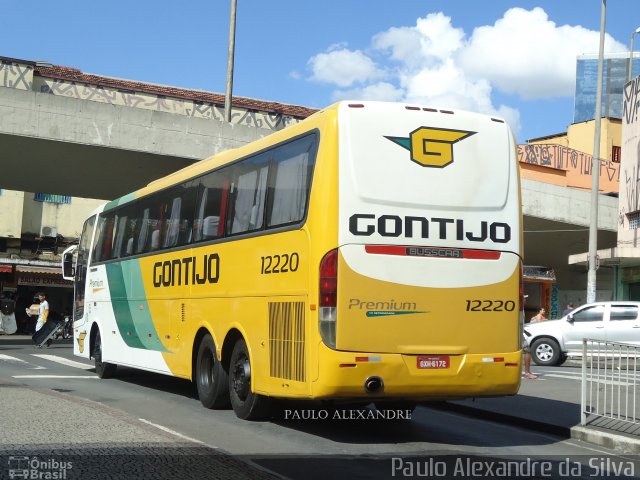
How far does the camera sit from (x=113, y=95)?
1939 inches

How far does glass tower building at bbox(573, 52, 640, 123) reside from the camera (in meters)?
71.2

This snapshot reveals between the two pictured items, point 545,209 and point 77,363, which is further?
point 545,209

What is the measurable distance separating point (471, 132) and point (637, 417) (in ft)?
12.8

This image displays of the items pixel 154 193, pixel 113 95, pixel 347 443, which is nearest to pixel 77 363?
pixel 154 193

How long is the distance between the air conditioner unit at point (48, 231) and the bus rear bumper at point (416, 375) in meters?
39.6

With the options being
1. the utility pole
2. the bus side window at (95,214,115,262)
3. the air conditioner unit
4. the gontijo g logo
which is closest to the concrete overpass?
the utility pole

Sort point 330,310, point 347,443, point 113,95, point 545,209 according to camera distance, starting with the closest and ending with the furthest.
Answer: point 330,310 < point 347,443 < point 545,209 < point 113,95

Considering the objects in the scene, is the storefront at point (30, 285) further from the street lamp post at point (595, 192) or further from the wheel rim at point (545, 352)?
the wheel rim at point (545, 352)

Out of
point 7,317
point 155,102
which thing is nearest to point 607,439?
point 7,317

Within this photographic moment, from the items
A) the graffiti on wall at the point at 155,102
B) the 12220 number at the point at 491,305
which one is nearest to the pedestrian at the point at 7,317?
the graffiti on wall at the point at 155,102

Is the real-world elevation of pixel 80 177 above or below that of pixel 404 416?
above

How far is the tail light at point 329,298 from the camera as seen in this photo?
29.4 feet

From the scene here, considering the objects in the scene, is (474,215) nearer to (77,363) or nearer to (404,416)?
(404,416)

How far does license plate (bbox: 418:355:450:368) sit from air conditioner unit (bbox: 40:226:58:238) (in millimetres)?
39724
